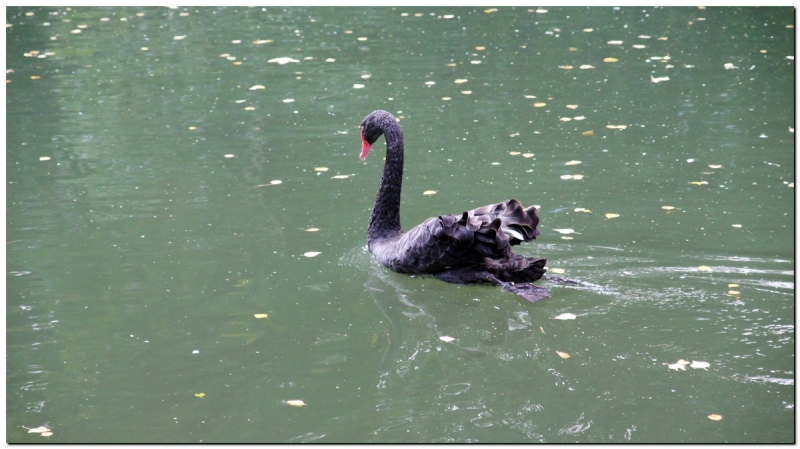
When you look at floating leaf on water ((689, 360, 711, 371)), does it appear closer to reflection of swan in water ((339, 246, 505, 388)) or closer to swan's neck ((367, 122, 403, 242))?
reflection of swan in water ((339, 246, 505, 388))

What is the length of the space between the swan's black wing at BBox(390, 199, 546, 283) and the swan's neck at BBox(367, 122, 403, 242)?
37cm

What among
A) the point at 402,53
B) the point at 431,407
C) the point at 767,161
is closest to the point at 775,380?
the point at 431,407

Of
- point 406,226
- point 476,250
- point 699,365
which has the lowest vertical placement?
point 406,226

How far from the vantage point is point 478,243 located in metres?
4.57

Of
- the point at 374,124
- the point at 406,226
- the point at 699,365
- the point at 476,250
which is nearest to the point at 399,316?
the point at 476,250

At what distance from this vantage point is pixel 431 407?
3729 mm

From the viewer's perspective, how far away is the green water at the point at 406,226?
3.76m

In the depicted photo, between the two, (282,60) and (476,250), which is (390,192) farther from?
(282,60)

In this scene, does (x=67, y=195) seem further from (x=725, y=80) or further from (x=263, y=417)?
(x=725, y=80)

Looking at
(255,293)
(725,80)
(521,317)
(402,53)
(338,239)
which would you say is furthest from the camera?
(402,53)

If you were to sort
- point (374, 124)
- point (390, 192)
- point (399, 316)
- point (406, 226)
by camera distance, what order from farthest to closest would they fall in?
1. point (406, 226)
2. point (374, 124)
3. point (390, 192)
4. point (399, 316)

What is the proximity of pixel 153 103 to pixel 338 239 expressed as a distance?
3767mm

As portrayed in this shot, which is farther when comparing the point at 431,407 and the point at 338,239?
the point at 338,239

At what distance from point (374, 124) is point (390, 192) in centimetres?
47
